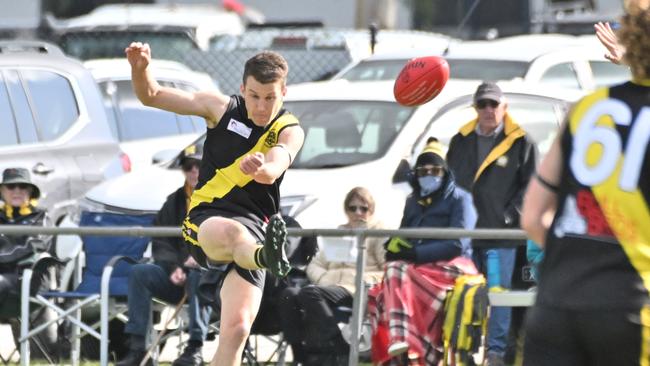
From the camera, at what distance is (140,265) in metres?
9.86

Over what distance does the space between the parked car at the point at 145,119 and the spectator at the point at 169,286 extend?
4088mm

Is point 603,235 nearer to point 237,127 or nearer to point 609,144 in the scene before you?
point 609,144

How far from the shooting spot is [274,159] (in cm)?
736

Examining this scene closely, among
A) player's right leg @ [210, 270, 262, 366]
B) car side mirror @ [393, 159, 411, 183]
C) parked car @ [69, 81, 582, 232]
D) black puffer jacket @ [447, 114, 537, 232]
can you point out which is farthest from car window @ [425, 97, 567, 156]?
player's right leg @ [210, 270, 262, 366]

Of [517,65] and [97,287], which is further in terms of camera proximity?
[517,65]

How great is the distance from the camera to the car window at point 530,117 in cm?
1155

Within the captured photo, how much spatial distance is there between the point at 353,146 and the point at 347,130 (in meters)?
0.20

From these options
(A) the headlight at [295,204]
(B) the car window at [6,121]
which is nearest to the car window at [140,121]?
(B) the car window at [6,121]

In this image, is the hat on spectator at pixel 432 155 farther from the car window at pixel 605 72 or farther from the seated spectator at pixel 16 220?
the car window at pixel 605 72

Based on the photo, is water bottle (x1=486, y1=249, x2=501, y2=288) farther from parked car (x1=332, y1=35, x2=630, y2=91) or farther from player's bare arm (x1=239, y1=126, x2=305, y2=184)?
parked car (x1=332, y1=35, x2=630, y2=91)

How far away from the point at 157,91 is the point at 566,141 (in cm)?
316

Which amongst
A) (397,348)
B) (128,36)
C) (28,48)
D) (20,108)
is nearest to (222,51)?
(128,36)

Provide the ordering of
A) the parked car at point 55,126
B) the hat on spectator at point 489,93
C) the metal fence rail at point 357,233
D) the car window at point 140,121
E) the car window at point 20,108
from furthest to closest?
the car window at point 140,121, the car window at point 20,108, the parked car at point 55,126, the hat on spectator at point 489,93, the metal fence rail at point 357,233

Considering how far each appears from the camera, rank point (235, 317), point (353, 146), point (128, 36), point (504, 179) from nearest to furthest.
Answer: point (235, 317) → point (504, 179) → point (353, 146) → point (128, 36)
